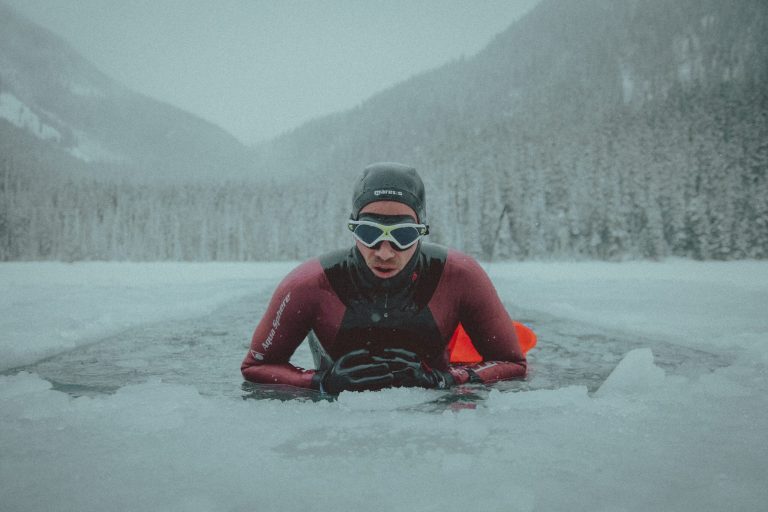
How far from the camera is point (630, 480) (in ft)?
5.91

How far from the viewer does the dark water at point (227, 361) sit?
3.72 metres

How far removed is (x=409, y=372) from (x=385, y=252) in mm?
884

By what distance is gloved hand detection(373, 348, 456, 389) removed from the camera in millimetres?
3285

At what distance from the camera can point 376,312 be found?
3430 millimetres

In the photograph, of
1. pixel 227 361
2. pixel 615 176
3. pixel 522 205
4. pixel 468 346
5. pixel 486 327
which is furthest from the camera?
pixel 522 205

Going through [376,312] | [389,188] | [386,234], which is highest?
[389,188]

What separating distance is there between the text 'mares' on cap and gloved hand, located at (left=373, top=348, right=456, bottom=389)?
101cm

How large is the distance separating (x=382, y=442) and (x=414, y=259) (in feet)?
4.79

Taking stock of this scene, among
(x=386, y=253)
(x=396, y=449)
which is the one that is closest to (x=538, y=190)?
(x=386, y=253)

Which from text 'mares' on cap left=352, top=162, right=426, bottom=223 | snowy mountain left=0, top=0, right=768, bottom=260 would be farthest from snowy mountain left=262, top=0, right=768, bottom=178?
text 'mares' on cap left=352, top=162, right=426, bottom=223

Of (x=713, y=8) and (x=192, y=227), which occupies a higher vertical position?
(x=713, y=8)

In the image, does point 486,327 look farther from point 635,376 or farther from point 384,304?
point 635,376

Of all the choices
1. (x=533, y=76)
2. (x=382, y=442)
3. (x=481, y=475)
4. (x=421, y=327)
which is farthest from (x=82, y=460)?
(x=533, y=76)

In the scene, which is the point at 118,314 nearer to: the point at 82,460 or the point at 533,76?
the point at 82,460
